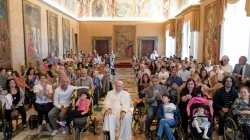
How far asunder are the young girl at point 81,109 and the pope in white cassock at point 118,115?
0.51m

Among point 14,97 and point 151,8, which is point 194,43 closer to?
point 14,97

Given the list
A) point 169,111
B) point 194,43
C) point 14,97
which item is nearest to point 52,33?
Answer: point 194,43

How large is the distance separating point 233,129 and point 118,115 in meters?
2.34

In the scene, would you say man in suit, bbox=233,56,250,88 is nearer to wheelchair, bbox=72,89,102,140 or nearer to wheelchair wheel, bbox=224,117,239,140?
wheelchair wheel, bbox=224,117,239,140

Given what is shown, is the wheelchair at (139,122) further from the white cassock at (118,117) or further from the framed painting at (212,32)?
the framed painting at (212,32)

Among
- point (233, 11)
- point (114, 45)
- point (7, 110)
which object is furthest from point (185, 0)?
point (7, 110)

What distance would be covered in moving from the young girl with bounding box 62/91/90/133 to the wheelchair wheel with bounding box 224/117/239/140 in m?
3.05

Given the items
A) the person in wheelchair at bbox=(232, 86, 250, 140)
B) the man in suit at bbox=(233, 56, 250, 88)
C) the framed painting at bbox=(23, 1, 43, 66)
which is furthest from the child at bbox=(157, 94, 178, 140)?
the framed painting at bbox=(23, 1, 43, 66)

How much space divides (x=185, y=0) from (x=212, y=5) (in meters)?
5.11

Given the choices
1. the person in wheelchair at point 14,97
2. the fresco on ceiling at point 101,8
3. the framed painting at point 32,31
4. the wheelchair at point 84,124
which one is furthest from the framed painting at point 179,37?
the person in wheelchair at point 14,97

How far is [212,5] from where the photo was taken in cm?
1078

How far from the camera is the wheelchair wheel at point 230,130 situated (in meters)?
4.35

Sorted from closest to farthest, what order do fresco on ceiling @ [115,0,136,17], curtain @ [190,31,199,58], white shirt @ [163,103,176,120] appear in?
white shirt @ [163,103,176,120], curtain @ [190,31,199,58], fresco on ceiling @ [115,0,136,17]

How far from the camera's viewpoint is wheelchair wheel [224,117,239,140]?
4.35 metres
